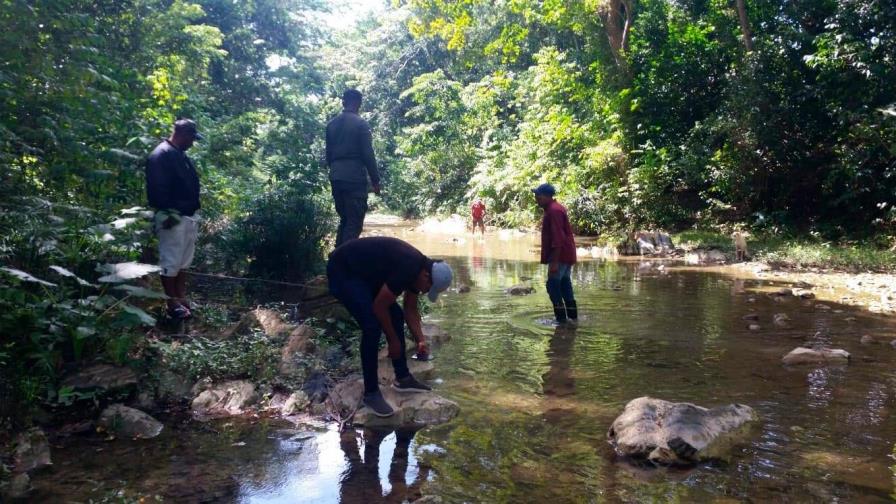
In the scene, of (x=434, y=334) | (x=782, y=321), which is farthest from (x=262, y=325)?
(x=782, y=321)

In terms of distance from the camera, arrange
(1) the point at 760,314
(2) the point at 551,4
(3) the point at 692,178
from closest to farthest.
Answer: (1) the point at 760,314, (3) the point at 692,178, (2) the point at 551,4

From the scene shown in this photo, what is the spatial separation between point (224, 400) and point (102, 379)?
0.86 meters

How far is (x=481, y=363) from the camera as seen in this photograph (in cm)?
667

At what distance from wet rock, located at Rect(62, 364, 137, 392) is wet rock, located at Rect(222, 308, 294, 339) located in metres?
1.29

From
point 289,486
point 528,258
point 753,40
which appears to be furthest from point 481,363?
point 753,40

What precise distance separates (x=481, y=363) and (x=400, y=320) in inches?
57.3

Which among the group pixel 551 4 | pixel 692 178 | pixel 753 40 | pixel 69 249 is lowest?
pixel 69 249

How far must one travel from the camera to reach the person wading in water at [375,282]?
16.5ft

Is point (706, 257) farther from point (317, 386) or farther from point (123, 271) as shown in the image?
point (123, 271)

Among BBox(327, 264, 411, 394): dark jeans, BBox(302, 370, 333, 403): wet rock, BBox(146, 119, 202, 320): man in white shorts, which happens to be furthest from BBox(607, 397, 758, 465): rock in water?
BBox(146, 119, 202, 320): man in white shorts

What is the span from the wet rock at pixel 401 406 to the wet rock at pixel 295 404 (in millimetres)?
209

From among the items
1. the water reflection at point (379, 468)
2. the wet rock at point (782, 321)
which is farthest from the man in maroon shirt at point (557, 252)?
the water reflection at point (379, 468)

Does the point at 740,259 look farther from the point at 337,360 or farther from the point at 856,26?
the point at 337,360

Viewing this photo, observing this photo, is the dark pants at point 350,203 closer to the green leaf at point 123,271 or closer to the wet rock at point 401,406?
the wet rock at point 401,406
